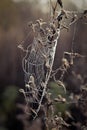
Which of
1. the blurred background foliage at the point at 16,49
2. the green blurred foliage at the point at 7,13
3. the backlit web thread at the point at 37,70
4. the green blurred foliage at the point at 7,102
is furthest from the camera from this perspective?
the green blurred foliage at the point at 7,13

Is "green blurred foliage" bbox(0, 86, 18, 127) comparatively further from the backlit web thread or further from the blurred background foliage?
the backlit web thread

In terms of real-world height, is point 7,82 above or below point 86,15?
below

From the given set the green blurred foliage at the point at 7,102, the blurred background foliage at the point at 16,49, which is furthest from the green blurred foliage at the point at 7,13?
the green blurred foliage at the point at 7,102

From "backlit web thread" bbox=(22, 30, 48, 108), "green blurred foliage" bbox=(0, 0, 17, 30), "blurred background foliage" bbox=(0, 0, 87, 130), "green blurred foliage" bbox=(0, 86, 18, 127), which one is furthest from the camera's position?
"green blurred foliage" bbox=(0, 0, 17, 30)

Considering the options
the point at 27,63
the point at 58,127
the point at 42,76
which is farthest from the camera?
the point at 27,63

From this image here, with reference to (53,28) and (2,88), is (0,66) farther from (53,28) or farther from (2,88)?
(53,28)

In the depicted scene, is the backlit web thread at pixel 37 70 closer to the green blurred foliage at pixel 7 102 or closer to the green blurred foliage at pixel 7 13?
the green blurred foliage at pixel 7 102

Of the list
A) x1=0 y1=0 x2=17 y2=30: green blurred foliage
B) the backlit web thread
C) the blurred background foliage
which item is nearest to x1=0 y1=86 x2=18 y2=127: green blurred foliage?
the blurred background foliage

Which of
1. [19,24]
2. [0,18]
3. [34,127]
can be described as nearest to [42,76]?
[34,127]

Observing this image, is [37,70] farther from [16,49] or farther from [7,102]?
[16,49]
